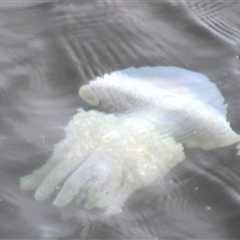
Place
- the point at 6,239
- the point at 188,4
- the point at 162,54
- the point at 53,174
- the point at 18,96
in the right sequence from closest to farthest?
Result: the point at 6,239
the point at 53,174
the point at 18,96
the point at 162,54
the point at 188,4

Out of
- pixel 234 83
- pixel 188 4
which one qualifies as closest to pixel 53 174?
pixel 234 83

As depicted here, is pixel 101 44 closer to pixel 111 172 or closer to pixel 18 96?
pixel 18 96

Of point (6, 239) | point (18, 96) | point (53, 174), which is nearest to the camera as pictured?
point (6, 239)

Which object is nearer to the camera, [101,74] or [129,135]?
[129,135]
